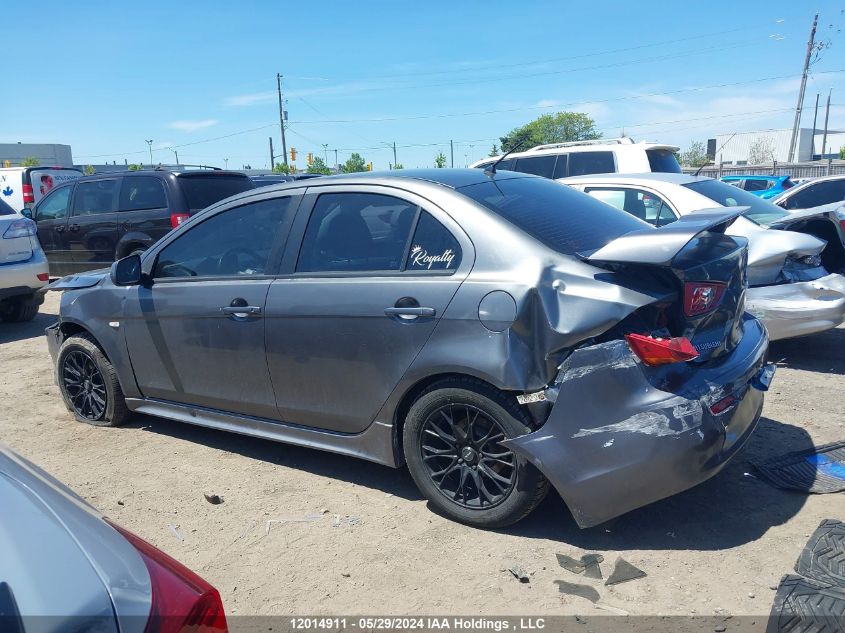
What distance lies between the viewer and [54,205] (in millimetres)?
11688

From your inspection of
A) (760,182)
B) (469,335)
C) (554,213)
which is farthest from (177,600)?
(760,182)

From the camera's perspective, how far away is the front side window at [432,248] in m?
3.59

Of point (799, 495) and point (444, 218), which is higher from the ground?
point (444, 218)

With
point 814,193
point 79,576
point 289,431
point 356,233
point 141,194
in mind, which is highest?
point 141,194

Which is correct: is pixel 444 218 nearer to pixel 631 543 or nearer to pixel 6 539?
pixel 631 543

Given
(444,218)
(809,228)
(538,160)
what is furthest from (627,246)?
(538,160)

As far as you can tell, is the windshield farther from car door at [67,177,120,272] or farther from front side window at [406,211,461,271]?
car door at [67,177,120,272]

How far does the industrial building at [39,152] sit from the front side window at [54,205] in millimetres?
65044

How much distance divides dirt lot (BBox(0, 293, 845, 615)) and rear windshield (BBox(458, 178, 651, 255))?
1.39 meters

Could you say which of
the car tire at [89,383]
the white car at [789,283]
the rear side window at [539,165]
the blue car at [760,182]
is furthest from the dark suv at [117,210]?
the blue car at [760,182]

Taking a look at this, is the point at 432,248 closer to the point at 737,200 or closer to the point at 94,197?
the point at 737,200

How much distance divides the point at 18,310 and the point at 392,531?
792 cm

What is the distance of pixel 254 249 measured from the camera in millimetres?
4344

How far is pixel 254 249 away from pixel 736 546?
3.01 m
